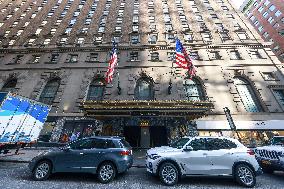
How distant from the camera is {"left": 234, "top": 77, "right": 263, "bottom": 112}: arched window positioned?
2153 cm

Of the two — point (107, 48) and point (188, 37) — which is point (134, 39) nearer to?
point (107, 48)

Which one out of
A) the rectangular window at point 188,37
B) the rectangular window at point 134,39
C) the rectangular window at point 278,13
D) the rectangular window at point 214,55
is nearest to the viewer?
the rectangular window at point 214,55

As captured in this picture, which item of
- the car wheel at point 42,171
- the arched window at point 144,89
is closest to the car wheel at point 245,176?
the car wheel at point 42,171

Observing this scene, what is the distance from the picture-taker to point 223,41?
90.3 ft

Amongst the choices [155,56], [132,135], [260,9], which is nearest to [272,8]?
[260,9]

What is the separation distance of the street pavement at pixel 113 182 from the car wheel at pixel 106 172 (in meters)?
0.22

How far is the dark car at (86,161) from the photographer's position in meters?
8.29

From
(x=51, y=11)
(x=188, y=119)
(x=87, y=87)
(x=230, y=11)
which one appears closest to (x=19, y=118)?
(x=87, y=87)

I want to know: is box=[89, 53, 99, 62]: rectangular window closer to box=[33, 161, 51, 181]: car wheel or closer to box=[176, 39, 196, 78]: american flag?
box=[176, 39, 196, 78]: american flag

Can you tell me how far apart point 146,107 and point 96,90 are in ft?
29.9

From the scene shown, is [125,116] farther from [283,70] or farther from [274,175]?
[283,70]

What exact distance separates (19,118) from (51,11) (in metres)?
31.8

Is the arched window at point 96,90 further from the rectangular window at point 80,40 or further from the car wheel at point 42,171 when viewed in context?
the car wheel at point 42,171

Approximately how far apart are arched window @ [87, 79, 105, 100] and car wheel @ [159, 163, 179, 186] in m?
15.9
